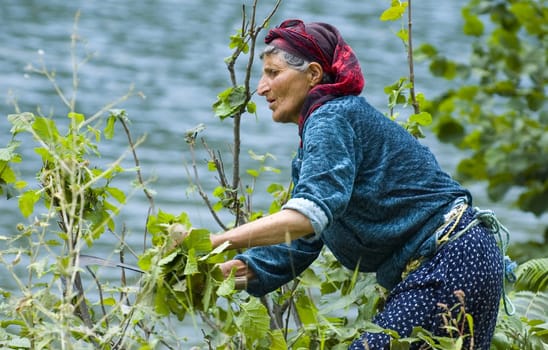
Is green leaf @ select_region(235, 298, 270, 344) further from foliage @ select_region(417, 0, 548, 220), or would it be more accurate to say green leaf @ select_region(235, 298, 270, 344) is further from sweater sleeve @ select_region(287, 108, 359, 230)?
foliage @ select_region(417, 0, 548, 220)

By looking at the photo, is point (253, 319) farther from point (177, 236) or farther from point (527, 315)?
point (527, 315)

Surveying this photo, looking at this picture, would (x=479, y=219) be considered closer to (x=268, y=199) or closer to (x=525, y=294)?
(x=525, y=294)

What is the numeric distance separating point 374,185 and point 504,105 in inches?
168

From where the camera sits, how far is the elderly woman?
311 cm

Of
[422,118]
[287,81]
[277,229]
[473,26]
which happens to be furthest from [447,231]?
[473,26]

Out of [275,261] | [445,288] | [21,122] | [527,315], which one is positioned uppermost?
[21,122]

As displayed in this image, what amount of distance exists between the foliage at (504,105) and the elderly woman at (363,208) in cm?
363

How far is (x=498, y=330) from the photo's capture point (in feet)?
13.0

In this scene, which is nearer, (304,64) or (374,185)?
(374,185)

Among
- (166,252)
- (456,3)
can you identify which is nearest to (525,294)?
(166,252)

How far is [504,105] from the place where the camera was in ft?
24.2

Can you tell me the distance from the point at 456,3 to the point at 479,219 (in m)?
18.6

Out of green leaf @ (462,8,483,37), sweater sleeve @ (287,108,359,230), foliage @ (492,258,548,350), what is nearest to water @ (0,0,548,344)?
green leaf @ (462,8,483,37)

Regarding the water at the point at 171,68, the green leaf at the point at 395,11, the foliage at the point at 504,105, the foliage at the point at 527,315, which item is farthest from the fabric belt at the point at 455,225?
the water at the point at 171,68
